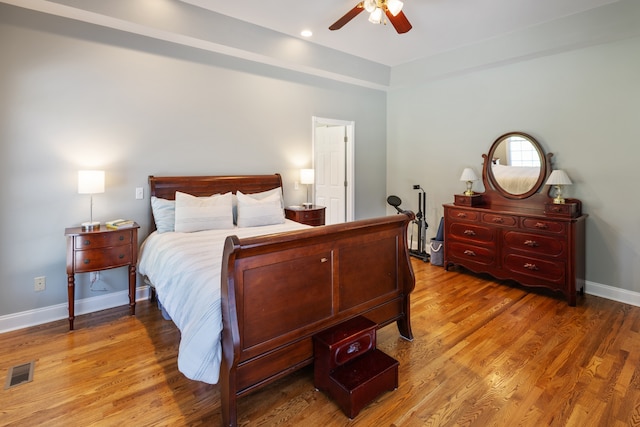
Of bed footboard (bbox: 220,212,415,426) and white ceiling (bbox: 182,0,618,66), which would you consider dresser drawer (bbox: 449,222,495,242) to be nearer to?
bed footboard (bbox: 220,212,415,426)

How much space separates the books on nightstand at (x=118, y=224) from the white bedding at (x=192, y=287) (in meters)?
0.24

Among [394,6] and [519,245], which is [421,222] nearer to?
[519,245]

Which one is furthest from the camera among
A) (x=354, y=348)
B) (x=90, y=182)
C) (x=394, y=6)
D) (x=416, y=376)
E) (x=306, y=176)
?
(x=306, y=176)

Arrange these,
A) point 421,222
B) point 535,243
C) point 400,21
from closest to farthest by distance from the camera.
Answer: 1. point 400,21
2. point 535,243
3. point 421,222

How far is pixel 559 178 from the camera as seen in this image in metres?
3.65

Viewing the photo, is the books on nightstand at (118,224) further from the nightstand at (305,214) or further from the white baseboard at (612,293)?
the white baseboard at (612,293)

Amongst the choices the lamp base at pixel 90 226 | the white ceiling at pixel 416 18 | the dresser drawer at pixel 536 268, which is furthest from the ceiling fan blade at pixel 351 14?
the dresser drawer at pixel 536 268


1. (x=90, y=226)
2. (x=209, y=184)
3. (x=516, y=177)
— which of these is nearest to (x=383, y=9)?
(x=209, y=184)

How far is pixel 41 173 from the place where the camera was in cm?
300

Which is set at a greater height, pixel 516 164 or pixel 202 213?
pixel 516 164

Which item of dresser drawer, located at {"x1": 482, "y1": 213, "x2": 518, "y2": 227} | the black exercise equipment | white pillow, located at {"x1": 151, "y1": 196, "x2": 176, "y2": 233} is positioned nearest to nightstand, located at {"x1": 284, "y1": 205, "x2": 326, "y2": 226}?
the black exercise equipment

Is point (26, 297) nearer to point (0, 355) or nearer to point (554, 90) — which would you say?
point (0, 355)

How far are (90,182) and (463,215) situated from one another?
4087 mm

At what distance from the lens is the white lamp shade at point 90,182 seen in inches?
116
